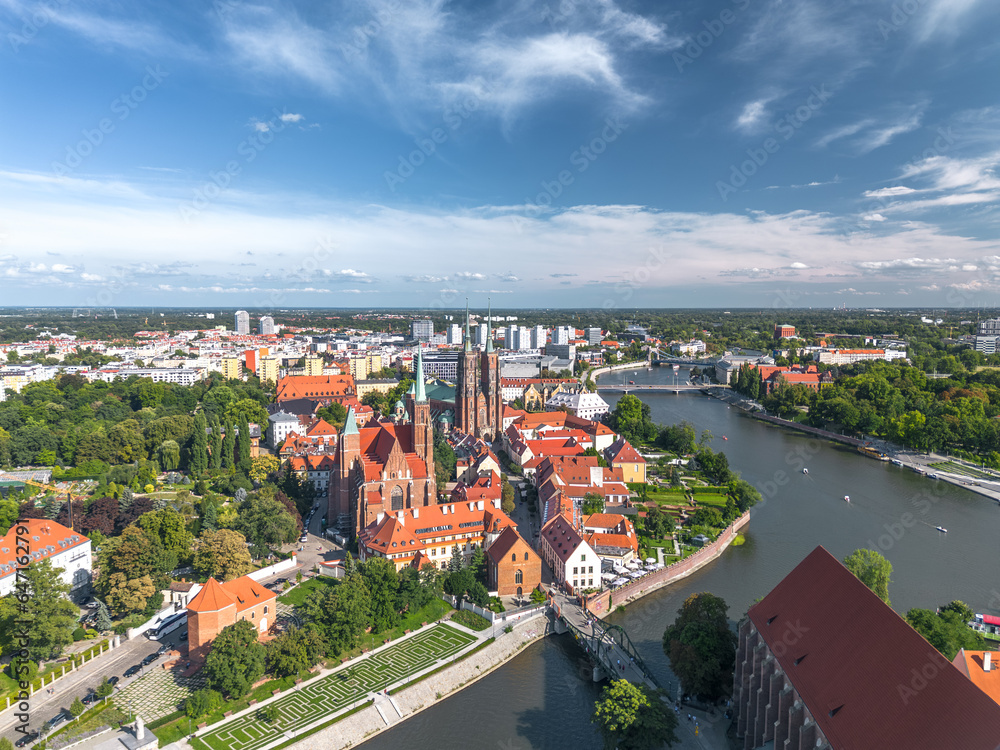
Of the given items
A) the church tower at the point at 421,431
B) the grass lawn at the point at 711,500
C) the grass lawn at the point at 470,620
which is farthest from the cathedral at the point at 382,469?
the grass lawn at the point at 711,500

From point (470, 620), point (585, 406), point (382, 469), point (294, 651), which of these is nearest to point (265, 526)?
point (382, 469)

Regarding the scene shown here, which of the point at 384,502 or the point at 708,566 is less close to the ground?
the point at 384,502

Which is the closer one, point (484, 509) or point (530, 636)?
point (530, 636)

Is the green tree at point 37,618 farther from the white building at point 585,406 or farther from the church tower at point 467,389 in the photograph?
the white building at point 585,406

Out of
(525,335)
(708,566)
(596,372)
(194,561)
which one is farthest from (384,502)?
(525,335)

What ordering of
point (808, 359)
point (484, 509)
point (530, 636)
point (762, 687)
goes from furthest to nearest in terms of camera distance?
point (808, 359)
point (484, 509)
point (530, 636)
point (762, 687)

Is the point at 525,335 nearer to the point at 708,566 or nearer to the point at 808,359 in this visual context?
the point at 808,359
